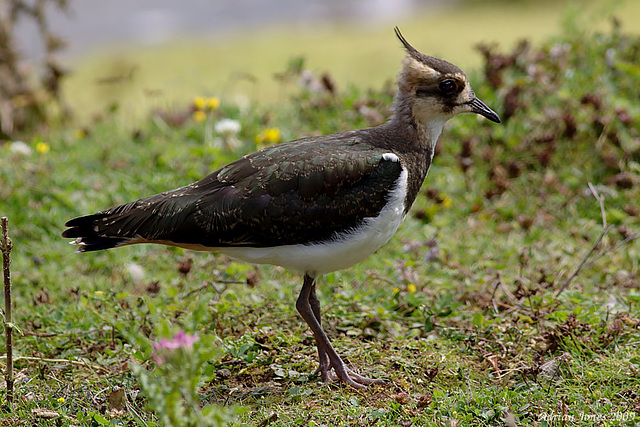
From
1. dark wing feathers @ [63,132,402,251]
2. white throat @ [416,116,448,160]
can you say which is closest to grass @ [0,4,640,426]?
dark wing feathers @ [63,132,402,251]

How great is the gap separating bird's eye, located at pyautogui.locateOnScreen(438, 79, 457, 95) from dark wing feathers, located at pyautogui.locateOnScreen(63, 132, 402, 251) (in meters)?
0.60

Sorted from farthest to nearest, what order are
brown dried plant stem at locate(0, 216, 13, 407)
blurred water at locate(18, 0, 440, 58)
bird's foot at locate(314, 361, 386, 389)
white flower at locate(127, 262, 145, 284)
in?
1. blurred water at locate(18, 0, 440, 58)
2. white flower at locate(127, 262, 145, 284)
3. bird's foot at locate(314, 361, 386, 389)
4. brown dried plant stem at locate(0, 216, 13, 407)

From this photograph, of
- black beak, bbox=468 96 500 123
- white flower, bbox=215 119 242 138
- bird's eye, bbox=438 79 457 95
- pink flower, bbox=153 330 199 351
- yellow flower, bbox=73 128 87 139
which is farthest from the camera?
yellow flower, bbox=73 128 87 139

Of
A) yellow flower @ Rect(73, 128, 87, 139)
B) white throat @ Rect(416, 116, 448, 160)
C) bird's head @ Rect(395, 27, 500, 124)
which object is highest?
bird's head @ Rect(395, 27, 500, 124)

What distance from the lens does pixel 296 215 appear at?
4.32m

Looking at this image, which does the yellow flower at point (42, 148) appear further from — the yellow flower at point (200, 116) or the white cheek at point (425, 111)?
the white cheek at point (425, 111)

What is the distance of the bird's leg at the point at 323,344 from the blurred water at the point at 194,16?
937 centimetres

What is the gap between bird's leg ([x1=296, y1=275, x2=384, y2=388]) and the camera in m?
4.23

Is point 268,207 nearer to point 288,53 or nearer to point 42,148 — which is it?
point 42,148

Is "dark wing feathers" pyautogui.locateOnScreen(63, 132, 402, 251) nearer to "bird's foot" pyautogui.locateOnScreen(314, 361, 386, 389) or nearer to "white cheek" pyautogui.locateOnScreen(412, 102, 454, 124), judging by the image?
"white cheek" pyautogui.locateOnScreen(412, 102, 454, 124)

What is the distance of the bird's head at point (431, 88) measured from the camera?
4762 mm

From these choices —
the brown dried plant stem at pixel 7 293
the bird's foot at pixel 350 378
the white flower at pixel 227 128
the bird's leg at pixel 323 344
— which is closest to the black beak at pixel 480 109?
the bird's leg at pixel 323 344

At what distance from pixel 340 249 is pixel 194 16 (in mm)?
11629

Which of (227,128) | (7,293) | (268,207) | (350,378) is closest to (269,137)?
(227,128)
